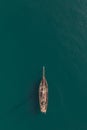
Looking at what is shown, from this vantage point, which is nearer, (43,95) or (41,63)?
(43,95)

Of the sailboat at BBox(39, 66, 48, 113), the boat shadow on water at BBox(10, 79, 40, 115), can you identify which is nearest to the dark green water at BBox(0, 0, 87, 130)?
the boat shadow on water at BBox(10, 79, 40, 115)

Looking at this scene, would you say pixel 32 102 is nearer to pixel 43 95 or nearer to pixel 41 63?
pixel 43 95

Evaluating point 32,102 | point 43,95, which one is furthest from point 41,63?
point 32,102

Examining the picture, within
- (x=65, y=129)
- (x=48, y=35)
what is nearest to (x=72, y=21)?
(x=48, y=35)

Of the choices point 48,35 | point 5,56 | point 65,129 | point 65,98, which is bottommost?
point 65,129

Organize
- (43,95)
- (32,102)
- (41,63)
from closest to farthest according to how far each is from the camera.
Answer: (32,102) < (43,95) < (41,63)

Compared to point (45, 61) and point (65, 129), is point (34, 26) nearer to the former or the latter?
point (45, 61)

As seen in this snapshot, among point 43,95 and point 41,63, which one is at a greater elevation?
point 41,63

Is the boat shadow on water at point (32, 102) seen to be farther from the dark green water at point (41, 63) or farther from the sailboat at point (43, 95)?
the sailboat at point (43, 95)
